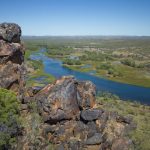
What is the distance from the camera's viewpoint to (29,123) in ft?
125

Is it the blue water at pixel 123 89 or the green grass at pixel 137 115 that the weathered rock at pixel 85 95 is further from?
the blue water at pixel 123 89

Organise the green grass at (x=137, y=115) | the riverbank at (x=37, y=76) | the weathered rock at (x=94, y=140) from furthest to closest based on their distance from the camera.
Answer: the riverbank at (x=37, y=76)
the green grass at (x=137, y=115)
the weathered rock at (x=94, y=140)

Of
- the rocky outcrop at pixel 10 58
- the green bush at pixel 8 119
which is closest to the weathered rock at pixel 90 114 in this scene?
the green bush at pixel 8 119

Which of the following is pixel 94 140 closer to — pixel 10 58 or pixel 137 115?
pixel 10 58

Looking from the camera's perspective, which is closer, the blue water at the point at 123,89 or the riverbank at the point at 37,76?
the blue water at the point at 123,89

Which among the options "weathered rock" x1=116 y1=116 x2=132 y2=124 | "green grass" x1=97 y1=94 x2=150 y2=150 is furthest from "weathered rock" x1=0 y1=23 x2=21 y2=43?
"green grass" x1=97 y1=94 x2=150 y2=150

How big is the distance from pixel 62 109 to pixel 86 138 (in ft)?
16.4

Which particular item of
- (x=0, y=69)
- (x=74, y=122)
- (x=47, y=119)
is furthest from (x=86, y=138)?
(x=0, y=69)

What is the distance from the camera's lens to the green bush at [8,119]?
114 feet

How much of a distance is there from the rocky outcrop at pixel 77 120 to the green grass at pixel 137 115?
2123 millimetres

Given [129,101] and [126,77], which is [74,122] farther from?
[126,77]

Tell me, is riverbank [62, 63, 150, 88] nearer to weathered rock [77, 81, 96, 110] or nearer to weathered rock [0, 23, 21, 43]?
weathered rock [0, 23, 21, 43]

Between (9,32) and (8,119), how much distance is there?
51.3ft

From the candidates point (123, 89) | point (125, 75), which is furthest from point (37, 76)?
point (125, 75)
